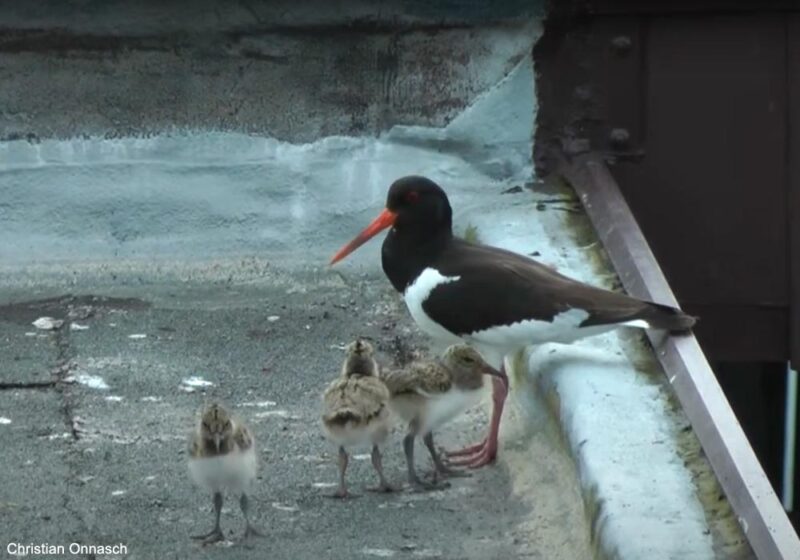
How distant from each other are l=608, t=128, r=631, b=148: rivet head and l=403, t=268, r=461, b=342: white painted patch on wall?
156cm

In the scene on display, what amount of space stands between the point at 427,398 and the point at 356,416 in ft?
0.90

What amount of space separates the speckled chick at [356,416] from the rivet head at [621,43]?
234 cm

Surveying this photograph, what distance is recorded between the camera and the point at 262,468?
508 cm

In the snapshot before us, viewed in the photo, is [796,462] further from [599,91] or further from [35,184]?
[35,184]

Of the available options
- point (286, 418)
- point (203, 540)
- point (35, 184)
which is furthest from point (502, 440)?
point (35, 184)

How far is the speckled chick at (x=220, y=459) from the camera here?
453cm

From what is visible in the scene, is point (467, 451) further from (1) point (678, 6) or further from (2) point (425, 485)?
(1) point (678, 6)

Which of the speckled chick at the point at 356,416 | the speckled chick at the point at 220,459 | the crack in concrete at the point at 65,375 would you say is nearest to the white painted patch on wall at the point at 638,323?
the speckled chick at the point at 356,416

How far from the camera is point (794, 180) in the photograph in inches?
280

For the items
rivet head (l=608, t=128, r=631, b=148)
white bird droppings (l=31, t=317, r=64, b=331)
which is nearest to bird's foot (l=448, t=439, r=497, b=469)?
white bird droppings (l=31, t=317, r=64, b=331)

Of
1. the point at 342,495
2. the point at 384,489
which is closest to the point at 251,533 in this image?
the point at 342,495

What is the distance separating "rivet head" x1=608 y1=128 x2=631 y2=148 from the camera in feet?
22.9

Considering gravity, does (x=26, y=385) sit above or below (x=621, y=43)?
below

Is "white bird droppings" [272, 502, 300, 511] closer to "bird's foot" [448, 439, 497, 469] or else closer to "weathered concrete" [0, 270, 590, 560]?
"weathered concrete" [0, 270, 590, 560]
